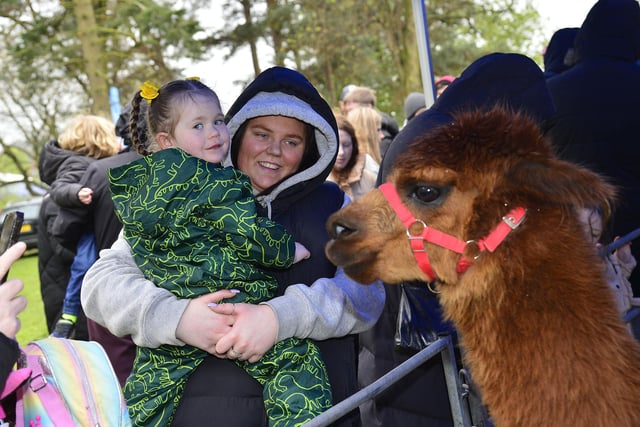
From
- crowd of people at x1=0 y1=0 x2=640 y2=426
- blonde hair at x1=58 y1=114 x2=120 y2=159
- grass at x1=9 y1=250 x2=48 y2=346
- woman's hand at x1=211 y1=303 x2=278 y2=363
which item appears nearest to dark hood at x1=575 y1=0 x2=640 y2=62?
crowd of people at x1=0 y1=0 x2=640 y2=426

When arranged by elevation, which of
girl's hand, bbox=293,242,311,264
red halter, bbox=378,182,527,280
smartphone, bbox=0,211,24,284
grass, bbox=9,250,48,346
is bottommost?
grass, bbox=9,250,48,346

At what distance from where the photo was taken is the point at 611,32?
12.3 ft

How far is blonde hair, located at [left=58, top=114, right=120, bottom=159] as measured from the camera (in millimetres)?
5230

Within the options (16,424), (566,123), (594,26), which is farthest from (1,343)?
(594,26)

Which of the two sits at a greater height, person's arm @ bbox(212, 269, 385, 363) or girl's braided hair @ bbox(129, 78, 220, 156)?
girl's braided hair @ bbox(129, 78, 220, 156)

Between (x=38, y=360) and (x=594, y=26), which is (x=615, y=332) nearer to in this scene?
(x=38, y=360)

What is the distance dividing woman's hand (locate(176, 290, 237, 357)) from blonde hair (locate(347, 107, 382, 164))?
4.22m

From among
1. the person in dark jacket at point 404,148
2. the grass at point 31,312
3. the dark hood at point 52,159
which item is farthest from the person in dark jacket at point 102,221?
the person in dark jacket at point 404,148

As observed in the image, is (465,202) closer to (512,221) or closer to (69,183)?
(512,221)

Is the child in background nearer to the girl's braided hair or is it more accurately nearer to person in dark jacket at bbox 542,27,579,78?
the girl's braided hair

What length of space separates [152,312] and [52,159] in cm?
387

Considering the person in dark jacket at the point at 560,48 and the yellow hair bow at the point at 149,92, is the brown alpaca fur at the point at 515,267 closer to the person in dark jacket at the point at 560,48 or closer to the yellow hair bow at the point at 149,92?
the yellow hair bow at the point at 149,92

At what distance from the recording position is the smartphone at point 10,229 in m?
1.62

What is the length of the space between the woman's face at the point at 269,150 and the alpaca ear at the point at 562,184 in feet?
3.24
